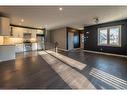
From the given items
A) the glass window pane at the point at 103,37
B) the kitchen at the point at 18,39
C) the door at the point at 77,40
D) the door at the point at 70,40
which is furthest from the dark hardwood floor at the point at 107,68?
the door at the point at 77,40

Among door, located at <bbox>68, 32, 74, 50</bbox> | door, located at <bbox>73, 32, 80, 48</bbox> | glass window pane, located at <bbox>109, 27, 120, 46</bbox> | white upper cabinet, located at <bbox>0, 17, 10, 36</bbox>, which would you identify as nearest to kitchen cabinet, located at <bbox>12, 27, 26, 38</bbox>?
white upper cabinet, located at <bbox>0, 17, 10, 36</bbox>

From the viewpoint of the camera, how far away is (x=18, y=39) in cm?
1218

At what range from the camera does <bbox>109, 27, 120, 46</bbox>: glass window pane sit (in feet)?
30.8

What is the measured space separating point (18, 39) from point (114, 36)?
27.9 feet

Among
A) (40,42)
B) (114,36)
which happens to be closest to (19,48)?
(40,42)

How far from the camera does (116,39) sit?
9.55 metres

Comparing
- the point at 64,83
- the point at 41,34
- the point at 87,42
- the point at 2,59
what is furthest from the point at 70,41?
the point at 64,83

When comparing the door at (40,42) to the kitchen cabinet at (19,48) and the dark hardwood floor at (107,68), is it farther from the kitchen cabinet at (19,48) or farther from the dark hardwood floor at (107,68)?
the dark hardwood floor at (107,68)

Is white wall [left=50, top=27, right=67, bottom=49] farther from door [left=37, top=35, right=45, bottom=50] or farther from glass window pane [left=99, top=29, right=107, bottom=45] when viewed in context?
glass window pane [left=99, top=29, right=107, bottom=45]

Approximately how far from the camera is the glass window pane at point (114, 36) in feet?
30.8

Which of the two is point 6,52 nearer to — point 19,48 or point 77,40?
point 19,48

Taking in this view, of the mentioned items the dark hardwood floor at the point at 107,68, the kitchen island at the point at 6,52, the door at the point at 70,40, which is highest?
the door at the point at 70,40
